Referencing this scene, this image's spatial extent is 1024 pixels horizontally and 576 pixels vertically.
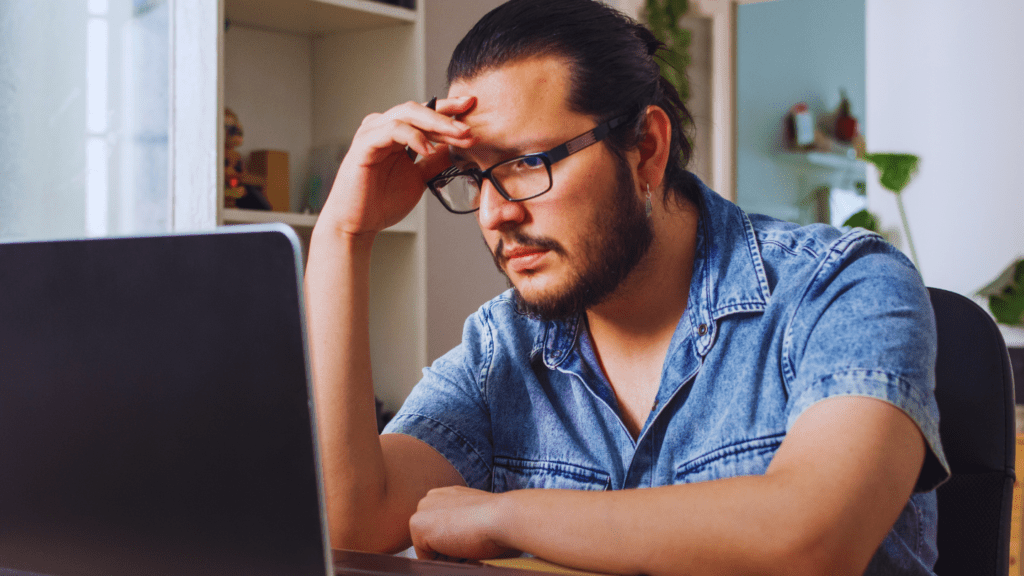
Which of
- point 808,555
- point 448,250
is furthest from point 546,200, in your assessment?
point 448,250

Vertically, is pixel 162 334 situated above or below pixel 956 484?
above

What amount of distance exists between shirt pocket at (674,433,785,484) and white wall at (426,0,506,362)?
6.11ft

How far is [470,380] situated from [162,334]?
2.35 feet

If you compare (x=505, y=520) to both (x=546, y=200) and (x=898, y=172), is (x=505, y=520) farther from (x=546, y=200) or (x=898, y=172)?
(x=898, y=172)

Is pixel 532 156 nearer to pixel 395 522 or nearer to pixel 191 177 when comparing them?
pixel 395 522

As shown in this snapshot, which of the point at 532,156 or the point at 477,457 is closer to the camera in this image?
the point at 532,156

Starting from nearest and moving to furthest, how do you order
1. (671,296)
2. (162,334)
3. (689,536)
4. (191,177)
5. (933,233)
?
(162,334)
(689,536)
(671,296)
(191,177)
(933,233)

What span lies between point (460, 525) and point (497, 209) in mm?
399

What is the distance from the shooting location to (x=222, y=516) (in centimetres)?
56

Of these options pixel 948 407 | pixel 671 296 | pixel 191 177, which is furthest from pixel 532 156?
pixel 191 177

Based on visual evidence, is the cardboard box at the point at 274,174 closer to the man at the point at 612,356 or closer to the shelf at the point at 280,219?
the shelf at the point at 280,219

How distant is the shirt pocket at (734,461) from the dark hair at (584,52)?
1.27 feet

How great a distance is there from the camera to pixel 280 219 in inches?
84.8

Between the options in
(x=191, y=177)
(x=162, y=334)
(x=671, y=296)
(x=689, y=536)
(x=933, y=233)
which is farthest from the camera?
(x=933, y=233)
